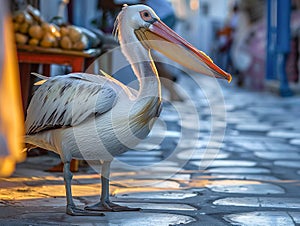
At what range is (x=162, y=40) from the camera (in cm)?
372

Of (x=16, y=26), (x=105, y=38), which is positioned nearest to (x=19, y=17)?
(x=16, y=26)

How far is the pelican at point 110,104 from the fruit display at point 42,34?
1.43 metres

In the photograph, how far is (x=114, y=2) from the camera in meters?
9.95

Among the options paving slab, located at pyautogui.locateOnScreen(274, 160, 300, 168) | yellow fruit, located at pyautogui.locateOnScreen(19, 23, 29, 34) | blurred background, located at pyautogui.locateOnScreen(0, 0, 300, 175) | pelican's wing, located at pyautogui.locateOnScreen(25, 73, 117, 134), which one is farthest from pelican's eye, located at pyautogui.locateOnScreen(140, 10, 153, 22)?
paving slab, located at pyautogui.locateOnScreen(274, 160, 300, 168)

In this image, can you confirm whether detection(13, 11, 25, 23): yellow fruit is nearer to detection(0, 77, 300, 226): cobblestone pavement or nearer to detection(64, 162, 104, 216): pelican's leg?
detection(0, 77, 300, 226): cobblestone pavement

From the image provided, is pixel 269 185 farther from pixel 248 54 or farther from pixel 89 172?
pixel 248 54

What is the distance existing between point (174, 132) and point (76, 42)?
2.82 meters

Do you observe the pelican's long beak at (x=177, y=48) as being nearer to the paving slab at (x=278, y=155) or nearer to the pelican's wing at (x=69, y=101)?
the pelican's wing at (x=69, y=101)

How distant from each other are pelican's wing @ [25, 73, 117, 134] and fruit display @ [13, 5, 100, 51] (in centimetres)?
142

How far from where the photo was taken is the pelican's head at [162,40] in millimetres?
3611

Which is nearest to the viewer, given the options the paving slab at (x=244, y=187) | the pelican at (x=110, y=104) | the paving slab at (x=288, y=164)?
the pelican at (x=110, y=104)

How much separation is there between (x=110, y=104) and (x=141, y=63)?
0.30m

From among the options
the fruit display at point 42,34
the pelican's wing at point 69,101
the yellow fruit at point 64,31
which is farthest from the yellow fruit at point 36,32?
the pelican's wing at point 69,101

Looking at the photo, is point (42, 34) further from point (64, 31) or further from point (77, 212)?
point (77, 212)
